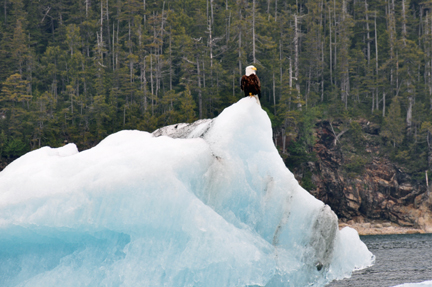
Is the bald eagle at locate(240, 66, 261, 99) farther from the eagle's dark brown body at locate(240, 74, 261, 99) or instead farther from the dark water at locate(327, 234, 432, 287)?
the dark water at locate(327, 234, 432, 287)

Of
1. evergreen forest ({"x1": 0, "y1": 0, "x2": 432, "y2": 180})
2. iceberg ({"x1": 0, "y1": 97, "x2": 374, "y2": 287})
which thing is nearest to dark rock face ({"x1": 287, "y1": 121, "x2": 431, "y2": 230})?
evergreen forest ({"x1": 0, "y1": 0, "x2": 432, "y2": 180})

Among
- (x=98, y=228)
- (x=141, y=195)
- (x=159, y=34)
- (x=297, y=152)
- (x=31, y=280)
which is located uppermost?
(x=159, y=34)

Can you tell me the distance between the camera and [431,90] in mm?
60344

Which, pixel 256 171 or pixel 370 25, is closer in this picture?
pixel 256 171

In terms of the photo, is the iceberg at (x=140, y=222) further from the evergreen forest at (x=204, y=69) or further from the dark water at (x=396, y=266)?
the evergreen forest at (x=204, y=69)

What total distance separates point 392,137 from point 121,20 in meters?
41.1

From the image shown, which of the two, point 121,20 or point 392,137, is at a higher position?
point 121,20

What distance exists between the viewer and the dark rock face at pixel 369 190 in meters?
49.8

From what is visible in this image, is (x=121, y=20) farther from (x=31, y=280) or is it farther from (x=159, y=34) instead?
(x=31, y=280)

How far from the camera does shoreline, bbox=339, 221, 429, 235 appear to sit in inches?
1854

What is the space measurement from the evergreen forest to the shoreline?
7656mm

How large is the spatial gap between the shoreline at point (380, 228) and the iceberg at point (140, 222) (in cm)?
3886

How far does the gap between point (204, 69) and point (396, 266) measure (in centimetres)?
3726

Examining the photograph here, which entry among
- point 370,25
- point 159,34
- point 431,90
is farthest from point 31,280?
point 370,25
